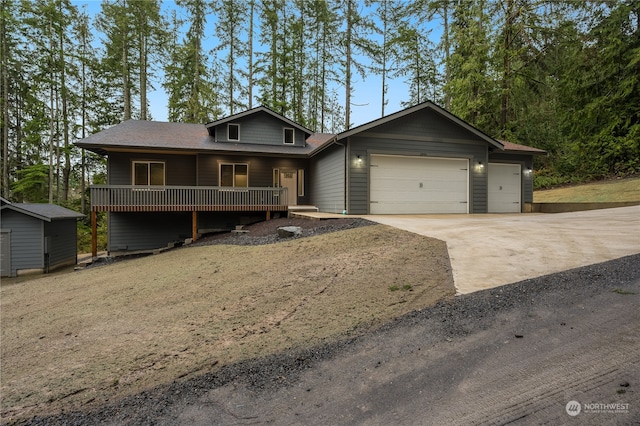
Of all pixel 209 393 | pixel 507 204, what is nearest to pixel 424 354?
pixel 209 393

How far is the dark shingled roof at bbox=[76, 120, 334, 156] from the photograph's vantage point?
1209 cm

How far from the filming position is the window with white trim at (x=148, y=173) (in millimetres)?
13344

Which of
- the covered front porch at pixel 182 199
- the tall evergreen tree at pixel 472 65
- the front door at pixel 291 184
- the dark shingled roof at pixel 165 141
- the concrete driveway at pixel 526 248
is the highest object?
the tall evergreen tree at pixel 472 65

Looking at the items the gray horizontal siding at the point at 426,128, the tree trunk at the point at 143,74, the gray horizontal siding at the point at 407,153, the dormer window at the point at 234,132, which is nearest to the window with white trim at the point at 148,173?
the dormer window at the point at 234,132

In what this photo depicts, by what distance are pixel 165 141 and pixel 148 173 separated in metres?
1.64

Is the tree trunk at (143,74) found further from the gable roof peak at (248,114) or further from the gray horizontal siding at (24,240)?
the gray horizontal siding at (24,240)

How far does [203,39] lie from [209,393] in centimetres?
2517

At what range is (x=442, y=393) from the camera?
207cm

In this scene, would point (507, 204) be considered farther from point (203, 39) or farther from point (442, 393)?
point (203, 39)

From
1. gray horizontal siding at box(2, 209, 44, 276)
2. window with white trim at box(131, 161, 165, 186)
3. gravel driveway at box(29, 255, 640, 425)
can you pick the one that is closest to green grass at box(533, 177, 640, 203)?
gravel driveway at box(29, 255, 640, 425)

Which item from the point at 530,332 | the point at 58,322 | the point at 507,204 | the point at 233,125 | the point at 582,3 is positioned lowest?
the point at 58,322

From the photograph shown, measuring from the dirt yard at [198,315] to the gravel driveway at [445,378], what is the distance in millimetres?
285

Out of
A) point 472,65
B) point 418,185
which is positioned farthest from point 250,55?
point 418,185

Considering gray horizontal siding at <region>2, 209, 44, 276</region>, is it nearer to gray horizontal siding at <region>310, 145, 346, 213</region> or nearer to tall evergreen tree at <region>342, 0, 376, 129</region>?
gray horizontal siding at <region>310, 145, 346, 213</region>
